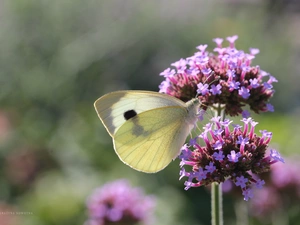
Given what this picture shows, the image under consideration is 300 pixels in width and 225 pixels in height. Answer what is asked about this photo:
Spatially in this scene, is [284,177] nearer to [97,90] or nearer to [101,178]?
[101,178]

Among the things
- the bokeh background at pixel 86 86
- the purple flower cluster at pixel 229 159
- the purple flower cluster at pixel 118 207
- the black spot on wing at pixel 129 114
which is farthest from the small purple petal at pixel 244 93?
the bokeh background at pixel 86 86

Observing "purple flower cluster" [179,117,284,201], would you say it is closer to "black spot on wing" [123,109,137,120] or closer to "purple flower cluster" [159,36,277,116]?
"purple flower cluster" [159,36,277,116]

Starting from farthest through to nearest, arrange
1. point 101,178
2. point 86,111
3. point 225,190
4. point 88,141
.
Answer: point 86,111 < point 88,141 < point 101,178 < point 225,190

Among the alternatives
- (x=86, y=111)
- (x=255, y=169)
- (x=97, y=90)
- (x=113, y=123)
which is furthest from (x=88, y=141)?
(x=255, y=169)

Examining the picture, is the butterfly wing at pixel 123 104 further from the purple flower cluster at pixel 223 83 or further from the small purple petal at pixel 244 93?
the small purple petal at pixel 244 93

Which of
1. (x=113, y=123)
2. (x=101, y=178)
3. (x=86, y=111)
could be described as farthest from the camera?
(x=86, y=111)

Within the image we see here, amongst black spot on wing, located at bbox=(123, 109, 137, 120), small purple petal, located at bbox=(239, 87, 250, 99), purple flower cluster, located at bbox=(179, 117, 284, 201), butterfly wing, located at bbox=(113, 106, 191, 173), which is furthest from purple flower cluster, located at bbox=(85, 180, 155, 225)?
small purple petal, located at bbox=(239, 87, 250, 99)
